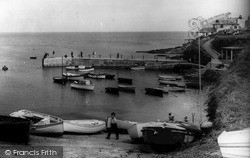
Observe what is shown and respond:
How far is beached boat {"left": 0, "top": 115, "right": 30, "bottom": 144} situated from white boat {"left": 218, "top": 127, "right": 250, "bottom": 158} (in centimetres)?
916

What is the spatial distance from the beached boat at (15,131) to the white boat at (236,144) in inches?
361

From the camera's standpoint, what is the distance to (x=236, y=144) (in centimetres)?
1215

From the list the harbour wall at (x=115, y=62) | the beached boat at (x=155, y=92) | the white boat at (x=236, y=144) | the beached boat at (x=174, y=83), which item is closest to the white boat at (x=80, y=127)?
the white boat at (x=236, y=144)

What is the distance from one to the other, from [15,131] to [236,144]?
10.4 metres

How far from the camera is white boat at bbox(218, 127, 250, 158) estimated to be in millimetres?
11727

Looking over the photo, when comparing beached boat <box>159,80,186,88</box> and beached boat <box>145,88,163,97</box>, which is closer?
beached boat <box>145,88,163,97</box>

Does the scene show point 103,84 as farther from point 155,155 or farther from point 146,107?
point 155,155

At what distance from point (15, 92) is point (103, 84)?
1291cm

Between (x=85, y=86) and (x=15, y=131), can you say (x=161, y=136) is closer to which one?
(x=15, y=131)

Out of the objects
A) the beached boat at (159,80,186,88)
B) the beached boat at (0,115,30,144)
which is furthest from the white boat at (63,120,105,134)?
the beached boat at (159,80,186,88)

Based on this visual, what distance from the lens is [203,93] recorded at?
44.0 meters

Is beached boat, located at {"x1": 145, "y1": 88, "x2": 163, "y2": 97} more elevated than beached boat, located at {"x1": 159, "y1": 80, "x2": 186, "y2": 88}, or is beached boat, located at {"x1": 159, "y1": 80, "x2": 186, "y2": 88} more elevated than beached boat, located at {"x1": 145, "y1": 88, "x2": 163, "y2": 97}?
beached boat, located at {"x1": 159, "y1": 80, "x2": 186, "y2": 88}

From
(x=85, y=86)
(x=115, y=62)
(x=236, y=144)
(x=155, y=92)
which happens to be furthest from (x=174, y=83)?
(x=236, y=144)

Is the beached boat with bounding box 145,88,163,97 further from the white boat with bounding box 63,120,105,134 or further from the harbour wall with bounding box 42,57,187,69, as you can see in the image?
Result: the harbour wall with bounding box 42,57,187,69
